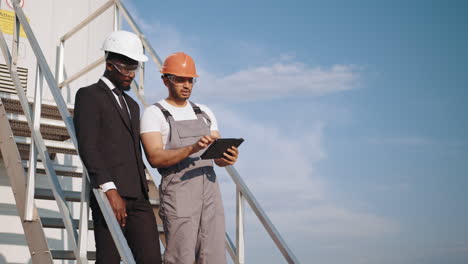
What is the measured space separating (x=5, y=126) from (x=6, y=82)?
5.00 ft

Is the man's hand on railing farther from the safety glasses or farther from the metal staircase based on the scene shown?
the safety glasses

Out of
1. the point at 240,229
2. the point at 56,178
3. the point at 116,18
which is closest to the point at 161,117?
the point at 56,178

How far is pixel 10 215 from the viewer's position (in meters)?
5.75

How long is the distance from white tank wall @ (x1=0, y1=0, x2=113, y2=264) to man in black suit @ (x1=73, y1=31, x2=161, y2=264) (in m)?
3.03

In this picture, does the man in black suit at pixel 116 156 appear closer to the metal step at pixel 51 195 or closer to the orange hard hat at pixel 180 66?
the orange hard hat at pixel 180 66

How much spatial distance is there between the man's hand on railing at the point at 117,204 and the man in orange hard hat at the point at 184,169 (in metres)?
0.27

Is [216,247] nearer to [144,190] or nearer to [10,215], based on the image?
[144,190]

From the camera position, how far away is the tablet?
3025 millimetres

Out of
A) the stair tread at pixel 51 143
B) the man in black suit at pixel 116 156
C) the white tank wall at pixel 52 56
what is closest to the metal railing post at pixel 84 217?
the man in black suit at pixel 116 156

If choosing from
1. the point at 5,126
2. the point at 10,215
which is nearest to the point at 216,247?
the point at 5,126

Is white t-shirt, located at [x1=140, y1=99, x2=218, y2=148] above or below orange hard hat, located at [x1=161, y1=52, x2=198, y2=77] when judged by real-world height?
below

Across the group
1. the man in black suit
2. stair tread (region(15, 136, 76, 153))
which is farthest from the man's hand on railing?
stair tread (region(15, 136, 76, 153))

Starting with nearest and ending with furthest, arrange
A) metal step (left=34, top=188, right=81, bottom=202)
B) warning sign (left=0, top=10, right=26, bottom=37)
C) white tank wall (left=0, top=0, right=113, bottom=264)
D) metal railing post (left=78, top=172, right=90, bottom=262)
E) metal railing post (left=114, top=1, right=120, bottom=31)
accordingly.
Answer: metal railing post (left=78, top=172, right=90, bottom=262)
metal step (left=34, top=188, right=81, bottom=202)
white tank wall (left=0, top=0, right=113, bottom=264)
warning sign (left=0, top=10, right=26, bottom=37)
metal railing post (left=114, top=1, right=120, bottom=31)

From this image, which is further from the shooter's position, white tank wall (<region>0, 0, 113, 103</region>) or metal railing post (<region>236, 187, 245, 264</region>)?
white tank wall (<region>0, 0, 113, 103</region>)
